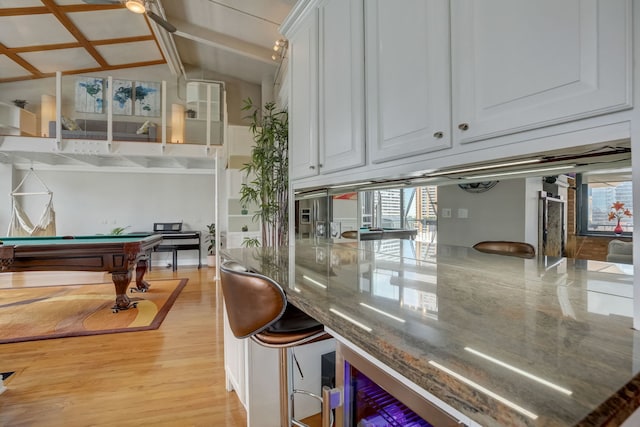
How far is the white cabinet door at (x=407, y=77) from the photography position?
1053 mm

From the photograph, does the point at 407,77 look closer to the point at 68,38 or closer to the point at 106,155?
the point at 106,155

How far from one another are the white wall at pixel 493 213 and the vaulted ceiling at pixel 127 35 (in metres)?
3.62

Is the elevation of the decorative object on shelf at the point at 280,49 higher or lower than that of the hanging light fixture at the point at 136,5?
higher

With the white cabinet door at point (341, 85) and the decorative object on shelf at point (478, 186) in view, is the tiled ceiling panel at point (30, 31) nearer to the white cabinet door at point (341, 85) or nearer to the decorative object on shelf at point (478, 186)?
the white cabinet door at point (341, 85)

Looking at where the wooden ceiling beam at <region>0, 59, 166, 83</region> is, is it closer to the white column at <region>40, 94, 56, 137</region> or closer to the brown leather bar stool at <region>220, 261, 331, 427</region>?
the white column at <region>40, 94, 56, 137</region>

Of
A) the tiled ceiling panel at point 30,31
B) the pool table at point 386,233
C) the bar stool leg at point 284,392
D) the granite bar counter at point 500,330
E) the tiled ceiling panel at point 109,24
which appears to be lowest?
the bar stool leg at point 284,392

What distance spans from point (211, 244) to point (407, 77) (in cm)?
687

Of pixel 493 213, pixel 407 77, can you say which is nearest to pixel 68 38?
pixel 407 77

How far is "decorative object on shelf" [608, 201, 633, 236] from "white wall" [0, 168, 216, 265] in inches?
292

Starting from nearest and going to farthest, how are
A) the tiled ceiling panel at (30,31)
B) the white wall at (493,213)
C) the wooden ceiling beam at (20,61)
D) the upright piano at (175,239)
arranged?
1. the white wall at (493,213)
2. the tiled ceiling panel at (30,31)
3. the wooden ceiling beam at (20,61)
4. the upright piano at (175,239)

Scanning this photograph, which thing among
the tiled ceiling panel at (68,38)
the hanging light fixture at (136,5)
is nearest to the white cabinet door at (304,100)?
the hanging light fixture at (136,5)

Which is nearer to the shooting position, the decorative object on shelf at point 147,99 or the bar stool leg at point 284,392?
the bar stool leg at point 284,392

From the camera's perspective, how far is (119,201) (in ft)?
23.1

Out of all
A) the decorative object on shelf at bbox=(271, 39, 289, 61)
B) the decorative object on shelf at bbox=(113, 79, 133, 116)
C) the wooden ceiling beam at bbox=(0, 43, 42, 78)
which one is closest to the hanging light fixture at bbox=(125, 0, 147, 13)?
the decorative object on shelf at bbox=(271, 39, 289, 61)
